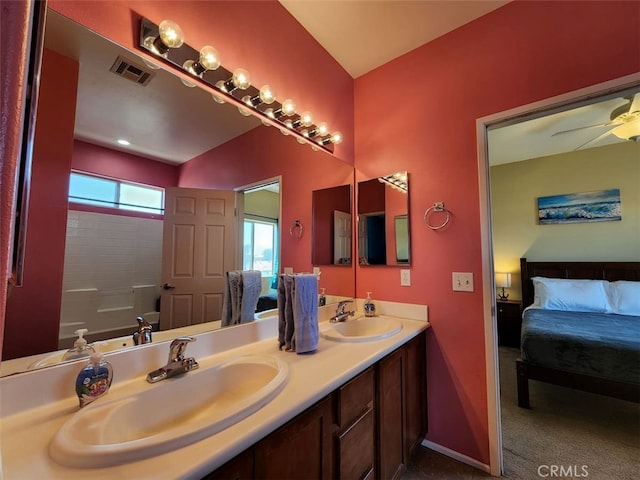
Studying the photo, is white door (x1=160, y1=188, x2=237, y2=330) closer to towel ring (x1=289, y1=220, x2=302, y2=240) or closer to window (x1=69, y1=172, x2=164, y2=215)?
window (x1=69, y1=172, x2=164, y2=215)

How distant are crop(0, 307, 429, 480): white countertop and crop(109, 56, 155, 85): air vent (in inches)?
41.5

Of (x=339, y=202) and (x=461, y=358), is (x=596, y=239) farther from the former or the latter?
(x=339, y=202)

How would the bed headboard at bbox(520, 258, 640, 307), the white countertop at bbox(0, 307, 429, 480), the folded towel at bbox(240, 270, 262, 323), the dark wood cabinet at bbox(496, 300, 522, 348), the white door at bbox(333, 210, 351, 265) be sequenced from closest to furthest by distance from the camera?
1. the white countertop at bbox(0, 307, 429, 480)
2. the folded towel at bbox(240, 270, 262, 323)
3. the white door at bbox(333, 210, 351, 265)
4. the bed headboard at bbox(520, 258, 640, 307)
5. the dark wood cabinet at bbox(496, 300, 522, 348)

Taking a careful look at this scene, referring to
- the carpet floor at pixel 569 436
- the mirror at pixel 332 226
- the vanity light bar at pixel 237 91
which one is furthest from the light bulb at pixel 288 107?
the carpet floor at pixel 569 436

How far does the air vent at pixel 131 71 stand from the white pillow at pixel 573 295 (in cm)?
425

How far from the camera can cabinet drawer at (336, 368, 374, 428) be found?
101cm

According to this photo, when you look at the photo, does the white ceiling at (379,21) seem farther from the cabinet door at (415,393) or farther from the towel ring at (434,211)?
the cabinet door at (415,393)

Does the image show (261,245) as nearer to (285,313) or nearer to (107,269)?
(285,313)

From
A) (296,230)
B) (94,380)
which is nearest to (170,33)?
(296,230)

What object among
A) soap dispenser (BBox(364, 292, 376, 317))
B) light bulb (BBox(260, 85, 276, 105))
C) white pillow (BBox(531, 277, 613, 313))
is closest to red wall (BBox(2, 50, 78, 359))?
light bulb (BBox(260, 85, 276, 105))

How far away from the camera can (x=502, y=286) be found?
3795 mm

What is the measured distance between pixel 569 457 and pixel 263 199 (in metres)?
2.42

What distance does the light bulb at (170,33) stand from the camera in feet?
3.43

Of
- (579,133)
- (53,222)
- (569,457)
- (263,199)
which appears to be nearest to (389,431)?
(569,457)
